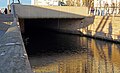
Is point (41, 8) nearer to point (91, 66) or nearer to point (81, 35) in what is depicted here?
point (81, 35)

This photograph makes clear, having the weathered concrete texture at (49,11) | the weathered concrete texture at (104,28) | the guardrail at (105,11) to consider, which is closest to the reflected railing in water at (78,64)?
the weathered concrete texture at (104,28)

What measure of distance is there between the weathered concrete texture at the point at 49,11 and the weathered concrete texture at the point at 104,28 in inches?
77.1

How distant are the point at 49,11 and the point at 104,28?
796 centimetres

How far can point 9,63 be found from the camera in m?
5.44

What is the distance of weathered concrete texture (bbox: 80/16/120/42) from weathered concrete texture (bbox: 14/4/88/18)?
1.96 m

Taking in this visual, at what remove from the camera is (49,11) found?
42625 mm

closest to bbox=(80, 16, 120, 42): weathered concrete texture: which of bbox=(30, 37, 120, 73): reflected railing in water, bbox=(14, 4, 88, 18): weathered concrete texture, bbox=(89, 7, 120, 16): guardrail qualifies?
bbox=(89, 7, 120, 16): guardrail

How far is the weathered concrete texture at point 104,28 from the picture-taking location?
38.8 m

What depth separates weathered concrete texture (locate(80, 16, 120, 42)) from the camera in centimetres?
3875

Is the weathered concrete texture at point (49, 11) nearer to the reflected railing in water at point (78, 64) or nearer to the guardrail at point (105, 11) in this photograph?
the guardrail at point (105, 11)

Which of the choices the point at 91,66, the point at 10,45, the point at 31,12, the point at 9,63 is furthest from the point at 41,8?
the point at 9,63

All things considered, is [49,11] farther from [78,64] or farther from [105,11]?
[78,64]

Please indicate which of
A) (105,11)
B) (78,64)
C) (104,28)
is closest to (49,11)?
(104,28)

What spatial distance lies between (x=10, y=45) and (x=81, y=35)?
3793 cm
